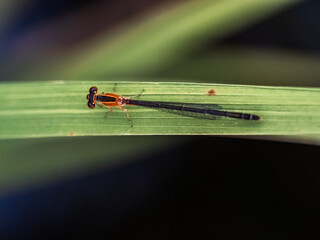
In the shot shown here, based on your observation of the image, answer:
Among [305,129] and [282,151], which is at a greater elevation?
[305,129]

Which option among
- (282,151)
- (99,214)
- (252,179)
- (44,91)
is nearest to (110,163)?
(99,214)

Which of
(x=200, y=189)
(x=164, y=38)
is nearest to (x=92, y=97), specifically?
(x=164, y=38)

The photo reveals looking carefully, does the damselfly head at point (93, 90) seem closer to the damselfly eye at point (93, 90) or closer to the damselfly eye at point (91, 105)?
the damselfly eye at point (93, 90)

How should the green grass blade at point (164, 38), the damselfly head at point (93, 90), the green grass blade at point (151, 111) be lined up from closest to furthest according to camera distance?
the green grass blade at point (151, 111) → the damselfly head at point (93, 90) → the green grass blade at point (164, 38)

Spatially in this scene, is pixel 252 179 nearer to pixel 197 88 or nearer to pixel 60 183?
pixel 197 88

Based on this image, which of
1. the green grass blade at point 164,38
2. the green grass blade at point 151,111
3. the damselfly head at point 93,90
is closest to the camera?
the green grass blade at point 151,111

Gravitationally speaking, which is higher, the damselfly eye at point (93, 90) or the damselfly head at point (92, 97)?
the damselfly eye at point (93, 90)

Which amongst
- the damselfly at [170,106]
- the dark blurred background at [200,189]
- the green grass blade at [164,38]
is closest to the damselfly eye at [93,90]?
the damselfly at [170,106]

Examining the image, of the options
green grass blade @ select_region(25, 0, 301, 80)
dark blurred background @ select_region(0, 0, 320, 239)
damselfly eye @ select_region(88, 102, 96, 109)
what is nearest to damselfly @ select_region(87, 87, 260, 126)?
damselfly eye @ select_region(88, 102, 96, 109)
